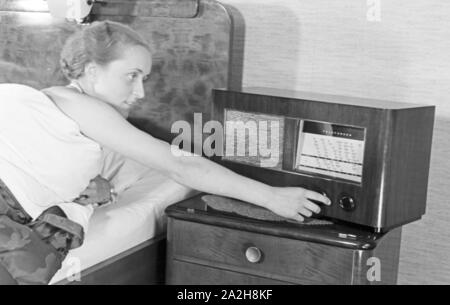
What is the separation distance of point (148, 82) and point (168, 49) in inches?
4.7

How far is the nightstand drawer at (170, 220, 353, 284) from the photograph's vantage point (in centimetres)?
134

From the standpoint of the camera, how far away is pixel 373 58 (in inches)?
68.7

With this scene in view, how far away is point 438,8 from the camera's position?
165cm

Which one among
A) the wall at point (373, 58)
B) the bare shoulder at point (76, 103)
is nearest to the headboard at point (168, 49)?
the wall at point (373, 58)

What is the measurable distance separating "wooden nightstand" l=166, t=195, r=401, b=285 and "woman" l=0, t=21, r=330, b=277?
0.06 m

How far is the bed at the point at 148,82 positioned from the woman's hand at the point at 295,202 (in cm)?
33

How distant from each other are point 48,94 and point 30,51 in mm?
753

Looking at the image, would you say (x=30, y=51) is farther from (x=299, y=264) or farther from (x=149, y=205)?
(x=299, y=264)

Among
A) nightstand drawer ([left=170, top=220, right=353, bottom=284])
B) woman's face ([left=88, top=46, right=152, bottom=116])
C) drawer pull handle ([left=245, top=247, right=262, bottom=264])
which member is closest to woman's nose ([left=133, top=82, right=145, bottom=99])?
woman's face ([left=88, top=46, right=152, bottom=116])

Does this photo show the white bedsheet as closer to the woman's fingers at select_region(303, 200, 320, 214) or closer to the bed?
the bed

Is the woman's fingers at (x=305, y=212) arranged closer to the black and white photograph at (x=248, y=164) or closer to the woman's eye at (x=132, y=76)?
the black and white photograph at (x=248, y=164)

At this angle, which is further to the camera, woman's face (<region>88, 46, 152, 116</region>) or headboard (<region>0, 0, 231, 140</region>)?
headboard (<region>0, 0, 231, 140</region>)

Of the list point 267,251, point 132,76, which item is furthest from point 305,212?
point 132,76
